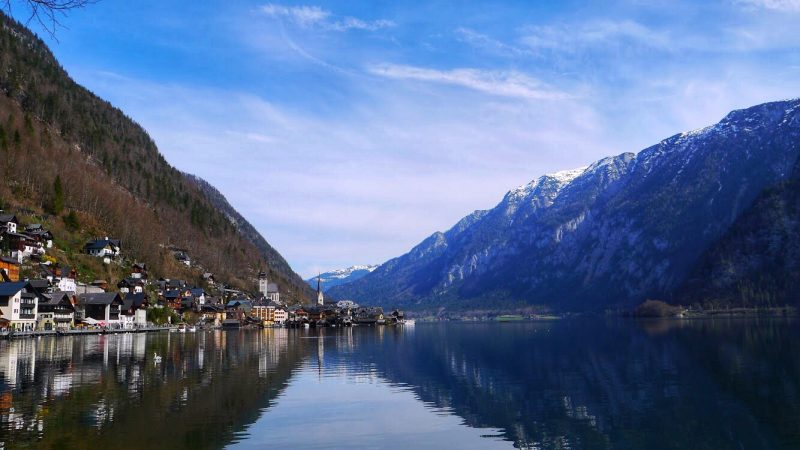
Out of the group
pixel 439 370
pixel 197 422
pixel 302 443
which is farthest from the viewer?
pixel 439 370

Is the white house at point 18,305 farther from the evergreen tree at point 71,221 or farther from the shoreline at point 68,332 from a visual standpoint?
the evergreen tree at point 71,221

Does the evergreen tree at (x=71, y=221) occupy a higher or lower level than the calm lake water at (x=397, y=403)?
higher

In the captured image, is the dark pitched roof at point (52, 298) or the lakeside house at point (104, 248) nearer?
the dark pitched roof at point (52, 298)

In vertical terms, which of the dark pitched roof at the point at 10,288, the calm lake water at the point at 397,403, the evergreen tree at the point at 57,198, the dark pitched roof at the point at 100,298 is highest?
the evergreen tree at the point at 57,198

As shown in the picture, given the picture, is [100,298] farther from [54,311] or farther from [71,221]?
[71,221]

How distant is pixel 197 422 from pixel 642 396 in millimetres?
29116

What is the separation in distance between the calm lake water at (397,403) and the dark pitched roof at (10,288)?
58.2 meters

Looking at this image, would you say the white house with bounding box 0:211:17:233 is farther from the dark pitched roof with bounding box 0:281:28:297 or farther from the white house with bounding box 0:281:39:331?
the dark pitched roof with bounding box 0:281:28:297

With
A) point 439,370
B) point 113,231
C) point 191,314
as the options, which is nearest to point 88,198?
point 113,231

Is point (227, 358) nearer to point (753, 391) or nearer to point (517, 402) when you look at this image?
point (517, 402)

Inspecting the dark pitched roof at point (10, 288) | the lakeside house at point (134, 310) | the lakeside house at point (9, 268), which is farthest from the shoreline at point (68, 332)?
the lakeside house at point (9, 268)

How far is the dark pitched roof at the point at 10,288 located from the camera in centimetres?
11625

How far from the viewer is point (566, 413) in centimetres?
3725

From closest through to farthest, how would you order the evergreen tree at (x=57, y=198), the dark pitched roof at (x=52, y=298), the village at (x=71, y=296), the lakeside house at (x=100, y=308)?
the village at (x=71, y=296)
the dark pitched roof at (x=52, y=298)
the lakeside house at (x=100, y=308)
the evergreen tree at (x=57, y=198)
